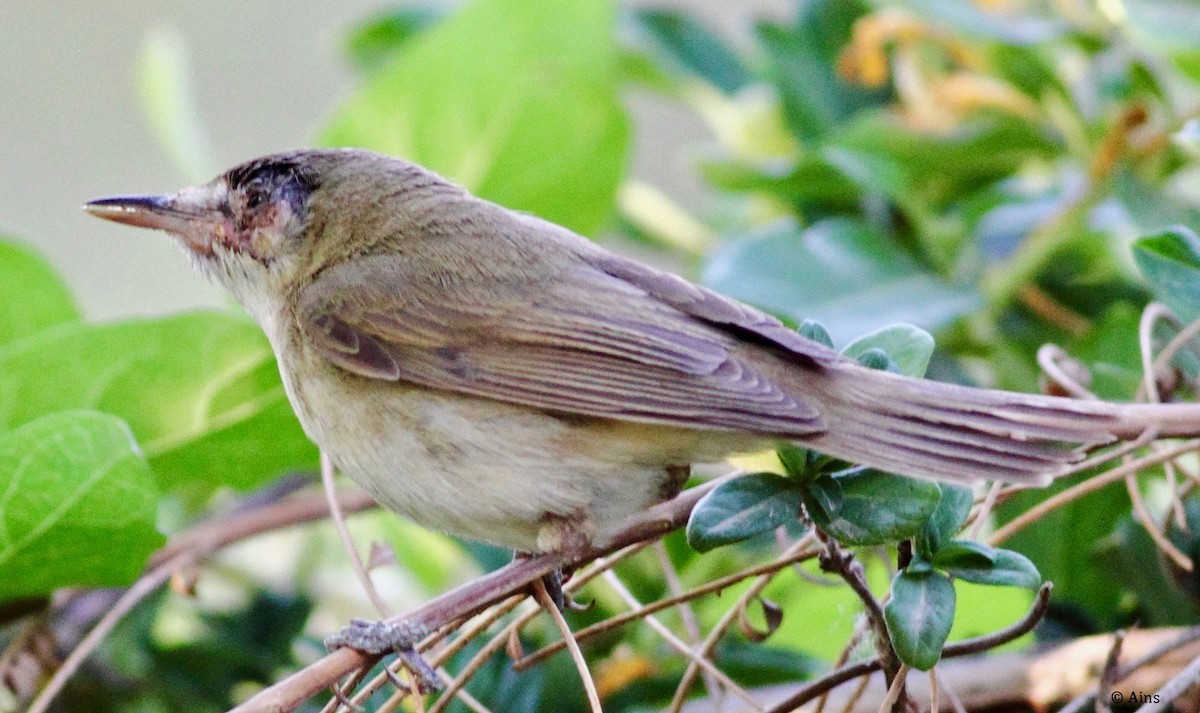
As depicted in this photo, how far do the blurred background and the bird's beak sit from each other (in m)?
3.50

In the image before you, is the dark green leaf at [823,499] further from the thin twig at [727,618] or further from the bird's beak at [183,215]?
the bird's beak at [183,215]

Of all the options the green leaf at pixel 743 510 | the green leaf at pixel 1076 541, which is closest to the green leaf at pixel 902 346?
the green leaf at pixel 743 510

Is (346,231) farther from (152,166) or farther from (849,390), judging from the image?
(152,166)

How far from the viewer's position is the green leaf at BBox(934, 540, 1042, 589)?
159 cm

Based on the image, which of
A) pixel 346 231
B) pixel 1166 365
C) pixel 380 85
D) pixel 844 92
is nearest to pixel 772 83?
pixel 844 92

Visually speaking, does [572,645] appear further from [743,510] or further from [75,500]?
[75,500]

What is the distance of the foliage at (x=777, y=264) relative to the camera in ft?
7.23

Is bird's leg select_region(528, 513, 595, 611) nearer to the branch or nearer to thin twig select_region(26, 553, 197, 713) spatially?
the branch

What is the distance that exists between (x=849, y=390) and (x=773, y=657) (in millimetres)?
592

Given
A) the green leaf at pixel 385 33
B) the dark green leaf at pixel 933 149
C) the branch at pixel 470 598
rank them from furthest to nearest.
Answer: the green leaf at pixel 385 33 → the dark green leaf at pixel 933 149 → the branch at pixel 470 598

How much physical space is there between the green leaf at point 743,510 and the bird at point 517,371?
130mm

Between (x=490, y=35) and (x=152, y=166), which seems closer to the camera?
(x=490, y=35)

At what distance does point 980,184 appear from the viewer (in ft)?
10.8

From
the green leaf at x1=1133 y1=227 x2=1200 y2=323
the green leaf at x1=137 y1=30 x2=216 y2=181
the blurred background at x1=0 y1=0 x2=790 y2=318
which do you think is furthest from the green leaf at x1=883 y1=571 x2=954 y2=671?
the blurred background at x1=0 y1=0 x2=790 y2=318
